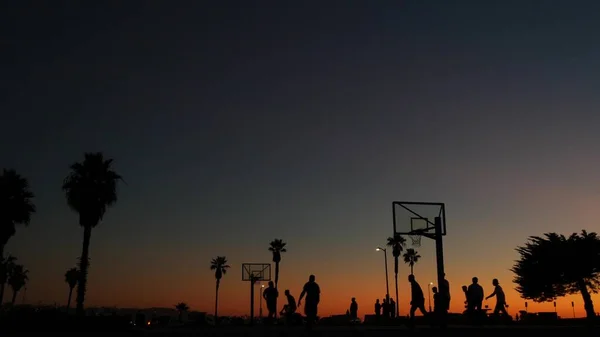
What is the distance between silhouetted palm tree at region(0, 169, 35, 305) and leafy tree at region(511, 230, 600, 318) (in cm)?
4551

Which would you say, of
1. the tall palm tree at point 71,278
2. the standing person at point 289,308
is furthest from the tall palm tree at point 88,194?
the tall palm tree at point 71,278

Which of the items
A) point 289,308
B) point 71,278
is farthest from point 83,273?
point 71,278

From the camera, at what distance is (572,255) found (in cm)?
5322

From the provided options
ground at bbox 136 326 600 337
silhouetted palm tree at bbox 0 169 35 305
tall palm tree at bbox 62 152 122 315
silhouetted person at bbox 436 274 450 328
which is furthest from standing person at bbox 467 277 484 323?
silhouetted palm tree at bbox 0 169 35 305

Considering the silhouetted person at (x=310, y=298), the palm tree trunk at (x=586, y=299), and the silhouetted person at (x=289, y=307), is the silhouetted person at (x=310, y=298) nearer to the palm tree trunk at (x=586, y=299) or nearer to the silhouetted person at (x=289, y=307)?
the silhouetted person at (x=289, y=307)

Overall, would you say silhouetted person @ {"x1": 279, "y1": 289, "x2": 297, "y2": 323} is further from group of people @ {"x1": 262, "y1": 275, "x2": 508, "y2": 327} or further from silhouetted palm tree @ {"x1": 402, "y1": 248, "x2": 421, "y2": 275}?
silhouetted palm tree @ {"x1": 402, "y1": 248, "x2": 421, "y2": 275}

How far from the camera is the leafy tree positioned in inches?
2093

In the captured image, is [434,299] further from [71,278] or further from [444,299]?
[71,278]

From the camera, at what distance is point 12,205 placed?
4669 centimetres

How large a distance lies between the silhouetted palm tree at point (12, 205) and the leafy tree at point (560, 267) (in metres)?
45.5

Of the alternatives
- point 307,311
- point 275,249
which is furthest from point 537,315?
point 275,249

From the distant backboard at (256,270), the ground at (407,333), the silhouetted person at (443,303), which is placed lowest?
the ground at (407,333)

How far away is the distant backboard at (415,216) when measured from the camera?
28.4 meters

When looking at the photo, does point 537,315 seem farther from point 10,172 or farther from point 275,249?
point 275,249
